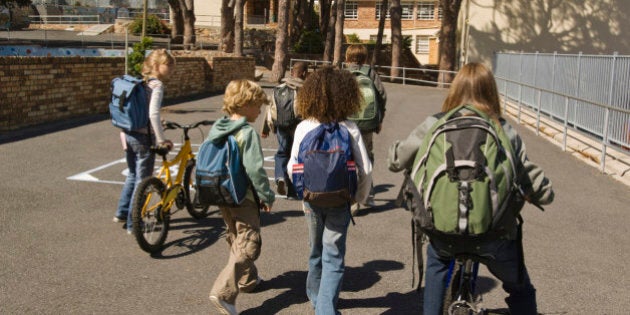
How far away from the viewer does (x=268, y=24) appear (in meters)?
70.9

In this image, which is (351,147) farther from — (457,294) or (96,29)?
(96,29)

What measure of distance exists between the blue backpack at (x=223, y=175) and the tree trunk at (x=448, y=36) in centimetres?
3027

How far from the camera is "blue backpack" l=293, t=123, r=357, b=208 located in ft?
13.8

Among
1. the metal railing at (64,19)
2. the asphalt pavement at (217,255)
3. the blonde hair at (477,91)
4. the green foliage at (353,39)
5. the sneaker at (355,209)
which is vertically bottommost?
the asphalt pavement at (217,255)

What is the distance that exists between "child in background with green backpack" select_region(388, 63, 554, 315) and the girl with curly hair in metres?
0.67

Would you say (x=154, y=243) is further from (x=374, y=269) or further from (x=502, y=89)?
(x=502, y=89)

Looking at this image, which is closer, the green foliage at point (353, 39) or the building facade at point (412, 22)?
the green foliage at point (353, 39)

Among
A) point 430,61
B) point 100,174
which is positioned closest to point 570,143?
point 100,174

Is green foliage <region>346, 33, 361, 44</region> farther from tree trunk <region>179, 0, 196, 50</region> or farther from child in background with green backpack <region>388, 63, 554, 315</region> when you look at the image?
child in background with green backpack <region>388, 63, 554, 315</region>

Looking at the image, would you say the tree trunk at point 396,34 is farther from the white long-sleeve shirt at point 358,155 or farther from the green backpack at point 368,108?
the white long-sleeve shirt at point 358,155

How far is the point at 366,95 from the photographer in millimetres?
7469

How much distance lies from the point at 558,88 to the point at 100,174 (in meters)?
12.9

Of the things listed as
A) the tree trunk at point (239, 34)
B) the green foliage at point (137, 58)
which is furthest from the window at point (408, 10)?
the green foliage at point (137, 58)

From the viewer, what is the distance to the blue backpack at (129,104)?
6.45 m
